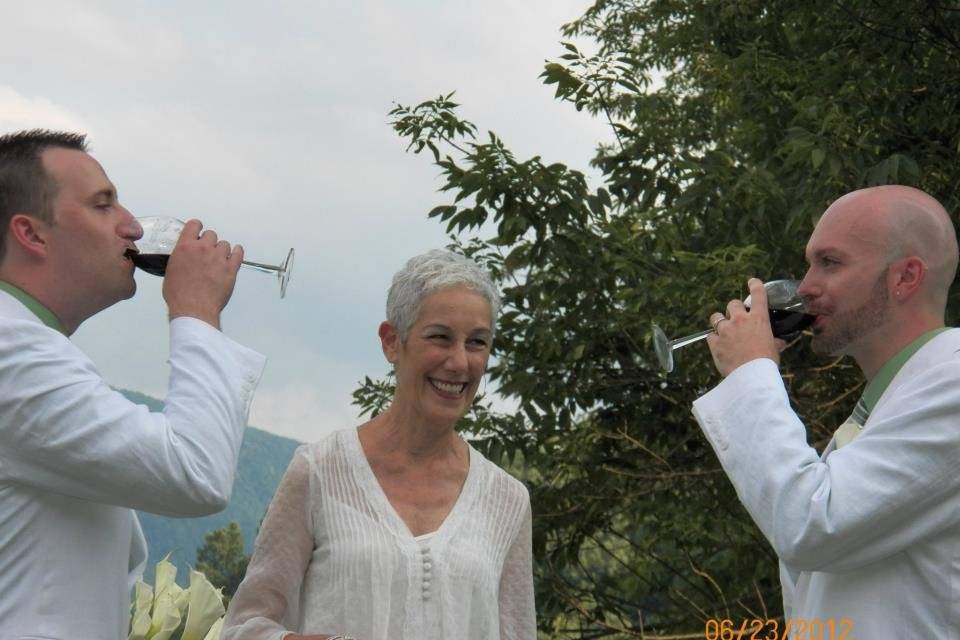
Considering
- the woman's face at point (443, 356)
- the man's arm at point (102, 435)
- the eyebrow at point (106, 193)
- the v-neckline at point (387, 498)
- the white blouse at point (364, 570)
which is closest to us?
the man's arm at point (102, 435)

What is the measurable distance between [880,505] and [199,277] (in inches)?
56.6

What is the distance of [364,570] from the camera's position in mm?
3594

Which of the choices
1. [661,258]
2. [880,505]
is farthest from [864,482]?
[661,258]

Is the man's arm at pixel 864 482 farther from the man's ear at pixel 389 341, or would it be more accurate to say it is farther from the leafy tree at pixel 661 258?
the leafy tree at pixel 661 258

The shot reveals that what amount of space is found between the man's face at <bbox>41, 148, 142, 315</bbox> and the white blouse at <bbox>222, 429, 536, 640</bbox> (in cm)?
100

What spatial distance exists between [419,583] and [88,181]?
4.42 ft

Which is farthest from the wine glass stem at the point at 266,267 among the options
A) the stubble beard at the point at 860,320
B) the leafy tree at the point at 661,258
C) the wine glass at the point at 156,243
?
the leafy tree at the point at 661,258

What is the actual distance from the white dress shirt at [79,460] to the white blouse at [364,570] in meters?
0.91

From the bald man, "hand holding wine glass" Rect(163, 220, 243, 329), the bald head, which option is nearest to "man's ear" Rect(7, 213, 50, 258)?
"hand holding wine glass" Rect(163, 220, 243, 329)

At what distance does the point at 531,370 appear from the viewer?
7.78 meters

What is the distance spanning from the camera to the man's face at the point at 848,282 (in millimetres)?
3186

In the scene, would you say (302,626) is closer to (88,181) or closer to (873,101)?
(88,181)

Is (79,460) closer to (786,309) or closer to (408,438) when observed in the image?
(408,438)

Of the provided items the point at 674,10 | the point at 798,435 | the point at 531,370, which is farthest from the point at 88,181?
the point at 674,10
